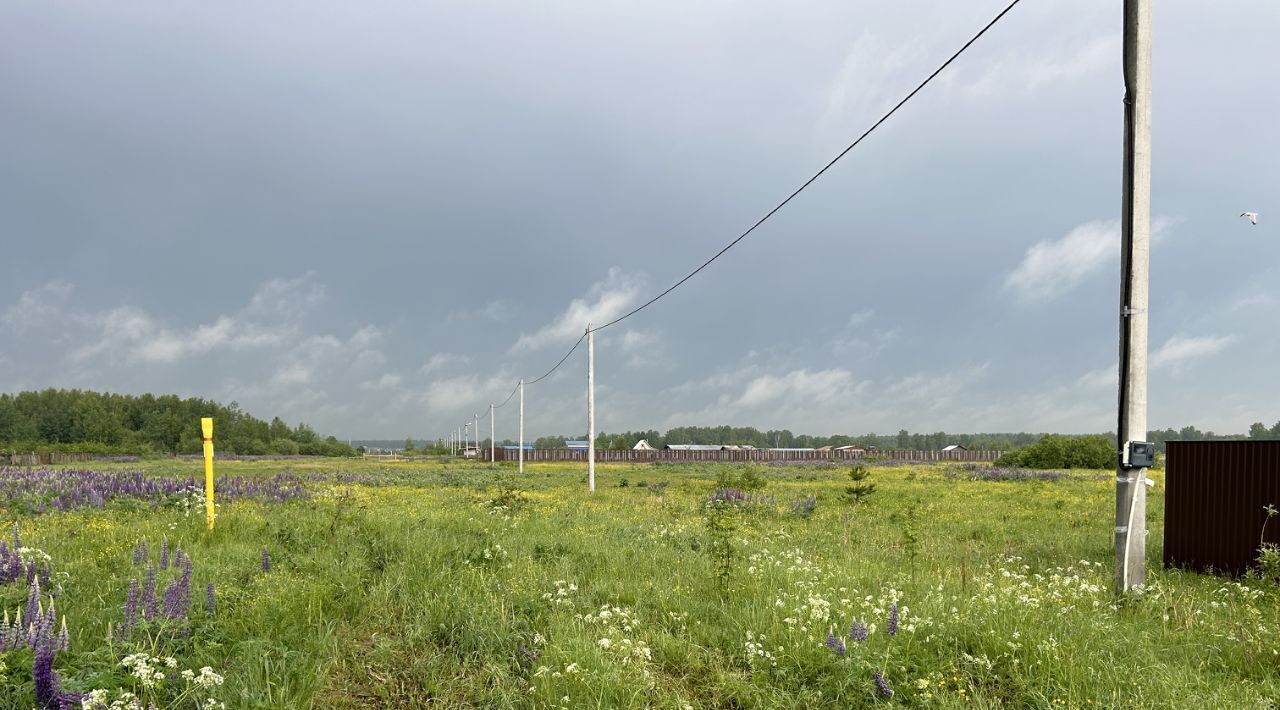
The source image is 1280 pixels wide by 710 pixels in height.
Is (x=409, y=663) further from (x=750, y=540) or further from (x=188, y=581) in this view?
(x=750, y=540)

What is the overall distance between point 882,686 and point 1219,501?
883 cm

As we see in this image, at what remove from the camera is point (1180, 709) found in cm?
466

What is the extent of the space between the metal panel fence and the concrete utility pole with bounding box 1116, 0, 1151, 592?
3564 mm

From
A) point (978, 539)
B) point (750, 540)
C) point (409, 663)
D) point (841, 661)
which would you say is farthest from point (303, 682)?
point (978, 539)

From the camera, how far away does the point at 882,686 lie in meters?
4.88

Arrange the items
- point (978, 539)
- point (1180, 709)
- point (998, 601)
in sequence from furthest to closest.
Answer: point (978, 539) → point (998, 601) → point (1180, 709)

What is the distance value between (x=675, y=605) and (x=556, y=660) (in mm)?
1990

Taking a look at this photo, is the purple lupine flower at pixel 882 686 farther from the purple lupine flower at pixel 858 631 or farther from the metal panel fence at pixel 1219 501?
the metal panel fence at pixel 1219 501

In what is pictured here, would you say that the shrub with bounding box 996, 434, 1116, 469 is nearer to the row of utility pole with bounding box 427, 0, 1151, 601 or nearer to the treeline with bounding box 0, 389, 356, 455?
the row of utility pole with bounding box 427, 0, 1151, 601

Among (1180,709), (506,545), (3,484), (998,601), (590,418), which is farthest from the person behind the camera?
(590,418)

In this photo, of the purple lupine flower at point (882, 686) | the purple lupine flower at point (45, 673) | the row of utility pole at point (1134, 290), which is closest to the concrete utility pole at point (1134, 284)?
the row of utility pole at point (1134, 290)

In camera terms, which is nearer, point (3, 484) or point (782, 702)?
point (782, 702)

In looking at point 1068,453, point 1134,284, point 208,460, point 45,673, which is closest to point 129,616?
point 45,673

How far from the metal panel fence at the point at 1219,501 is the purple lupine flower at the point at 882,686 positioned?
27.5 feet
